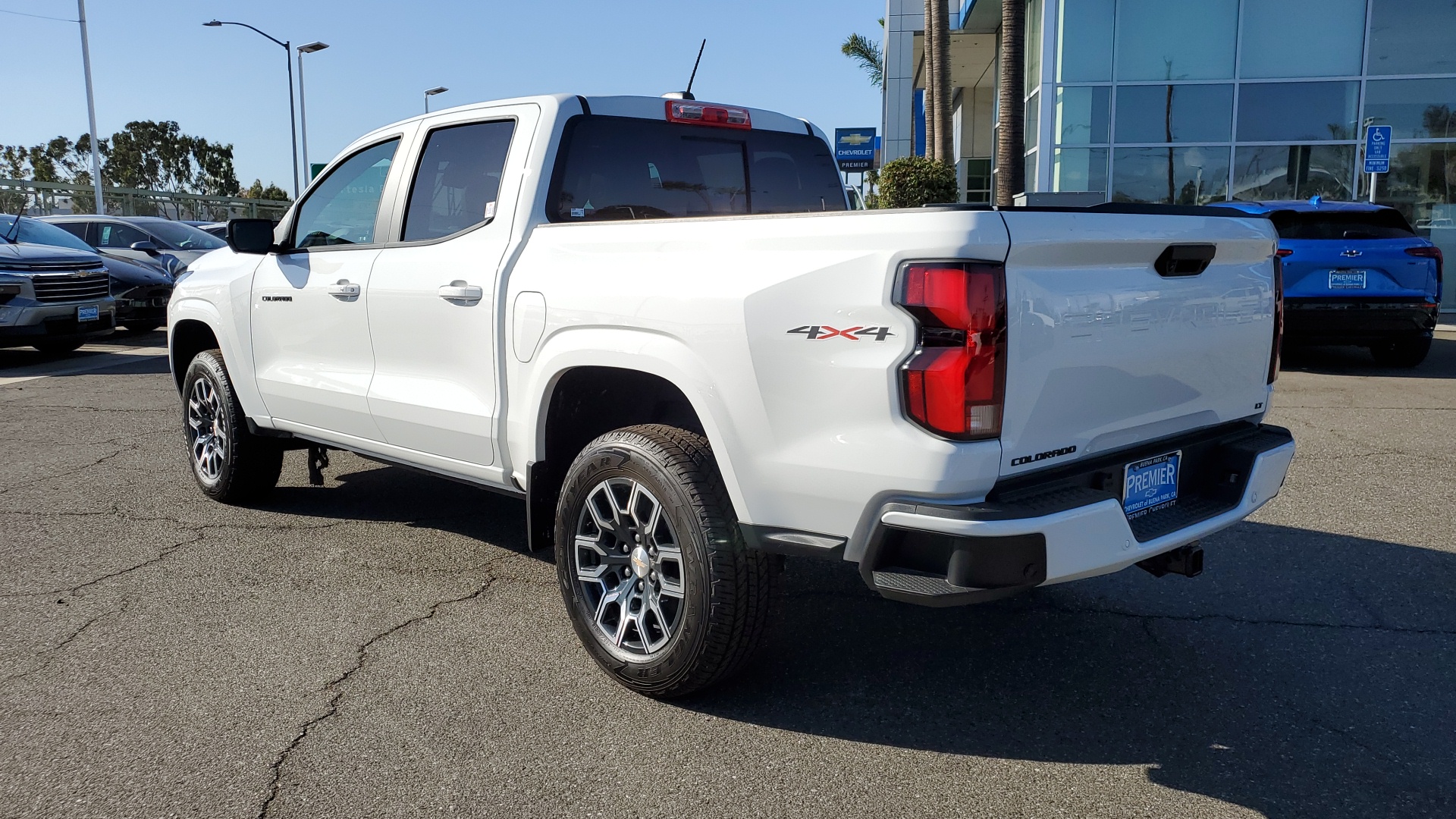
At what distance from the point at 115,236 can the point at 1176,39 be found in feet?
55.3

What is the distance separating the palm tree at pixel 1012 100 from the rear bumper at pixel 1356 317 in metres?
5.80

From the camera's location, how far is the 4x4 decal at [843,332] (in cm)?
272

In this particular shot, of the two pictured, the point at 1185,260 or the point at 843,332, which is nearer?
the point at 843,332

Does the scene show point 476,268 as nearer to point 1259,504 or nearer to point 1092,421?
point 1092,421

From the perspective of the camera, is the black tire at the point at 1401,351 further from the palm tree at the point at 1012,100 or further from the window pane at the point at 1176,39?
the window pane at the point at 1176,39

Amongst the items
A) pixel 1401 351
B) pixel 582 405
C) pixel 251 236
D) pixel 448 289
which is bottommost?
pixel 1401 351

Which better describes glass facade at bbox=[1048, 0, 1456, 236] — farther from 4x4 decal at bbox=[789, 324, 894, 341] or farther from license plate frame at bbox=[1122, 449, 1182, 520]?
4x4 decal at bbox=[789, 324, 894, 341]

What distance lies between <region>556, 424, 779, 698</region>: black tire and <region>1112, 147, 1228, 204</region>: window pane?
618 inches

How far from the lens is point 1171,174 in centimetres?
1758

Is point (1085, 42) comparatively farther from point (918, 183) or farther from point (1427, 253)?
point (1427, 253)

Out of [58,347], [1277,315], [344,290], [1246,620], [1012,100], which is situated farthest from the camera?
[1012,100]

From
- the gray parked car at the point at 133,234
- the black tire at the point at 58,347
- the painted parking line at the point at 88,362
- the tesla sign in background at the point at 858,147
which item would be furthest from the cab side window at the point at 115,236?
the tesla sign in background at the point at 858,147

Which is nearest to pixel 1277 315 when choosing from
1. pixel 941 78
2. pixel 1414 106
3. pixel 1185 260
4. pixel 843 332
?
pixel 1185 260

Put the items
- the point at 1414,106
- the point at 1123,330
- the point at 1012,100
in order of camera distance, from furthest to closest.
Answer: the point at 1414,106, the point at 1012,100, the point at 1123,330
